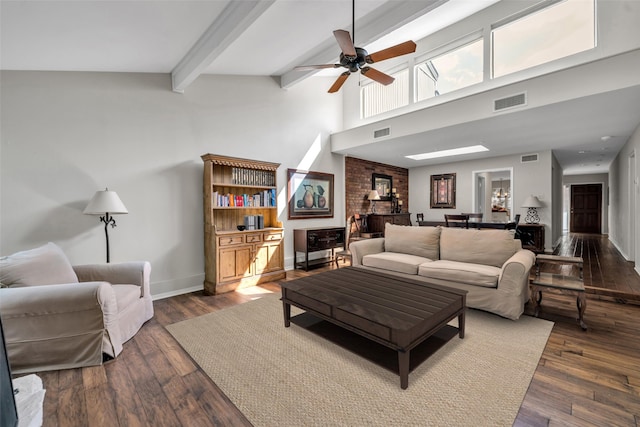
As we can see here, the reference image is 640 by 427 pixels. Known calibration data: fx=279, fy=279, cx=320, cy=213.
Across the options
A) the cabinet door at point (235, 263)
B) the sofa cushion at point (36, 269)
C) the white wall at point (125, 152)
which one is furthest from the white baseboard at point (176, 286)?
the sofa cushion at point (36, 269)

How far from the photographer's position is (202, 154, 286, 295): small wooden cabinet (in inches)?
159

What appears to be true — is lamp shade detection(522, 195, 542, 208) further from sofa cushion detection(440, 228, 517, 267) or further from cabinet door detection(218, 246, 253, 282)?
cabinet door detection(218, 246, 253, 282)

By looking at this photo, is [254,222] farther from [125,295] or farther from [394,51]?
[394,51]

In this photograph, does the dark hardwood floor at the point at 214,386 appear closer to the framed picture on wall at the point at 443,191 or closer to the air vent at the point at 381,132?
the air vent at the point at 381,132

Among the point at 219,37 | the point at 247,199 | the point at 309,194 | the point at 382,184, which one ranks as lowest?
the point at 247,199

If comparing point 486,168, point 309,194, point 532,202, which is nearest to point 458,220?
point 532,202

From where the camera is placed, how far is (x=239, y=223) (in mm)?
4648

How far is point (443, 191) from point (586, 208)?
25.3 ft

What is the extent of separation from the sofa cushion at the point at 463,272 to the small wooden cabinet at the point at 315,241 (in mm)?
2356

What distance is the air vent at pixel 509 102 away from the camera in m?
3.73

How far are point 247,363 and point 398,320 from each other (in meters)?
1.22

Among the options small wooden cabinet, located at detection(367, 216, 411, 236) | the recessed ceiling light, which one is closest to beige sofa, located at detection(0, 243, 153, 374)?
small wooden cabinet, located at detection(367, 216, 411, 236)

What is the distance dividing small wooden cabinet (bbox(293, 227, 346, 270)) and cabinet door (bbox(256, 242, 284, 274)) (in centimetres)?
65

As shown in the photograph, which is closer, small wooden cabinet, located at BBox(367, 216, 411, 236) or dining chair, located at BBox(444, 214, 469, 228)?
dining chair, located at BBox(444, 214, 469, 228)
